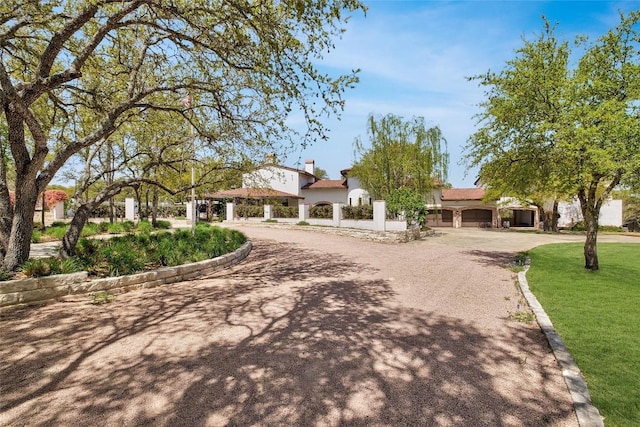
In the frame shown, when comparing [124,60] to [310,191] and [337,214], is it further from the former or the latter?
[310,191]

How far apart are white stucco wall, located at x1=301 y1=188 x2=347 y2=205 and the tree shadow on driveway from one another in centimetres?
3112

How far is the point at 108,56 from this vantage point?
9.11 metres

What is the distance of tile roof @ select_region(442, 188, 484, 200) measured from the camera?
125ft

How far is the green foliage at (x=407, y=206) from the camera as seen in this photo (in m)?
21.1

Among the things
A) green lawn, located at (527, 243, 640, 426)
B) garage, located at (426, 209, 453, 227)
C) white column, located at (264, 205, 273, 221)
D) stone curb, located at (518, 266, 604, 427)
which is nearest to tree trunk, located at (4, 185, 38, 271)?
stone curb, located at (518, 266, 604, 427)

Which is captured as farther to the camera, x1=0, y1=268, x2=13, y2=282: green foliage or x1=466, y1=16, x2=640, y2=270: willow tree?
x1=466, y1=16, x2=640, y2=270: willow tree

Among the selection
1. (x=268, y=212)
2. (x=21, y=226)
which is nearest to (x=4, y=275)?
(x=21, y=226)

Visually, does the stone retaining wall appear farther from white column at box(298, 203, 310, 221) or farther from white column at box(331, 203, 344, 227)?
white column at box(298, 203, 310, 221)

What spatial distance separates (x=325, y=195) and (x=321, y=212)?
14386 mm

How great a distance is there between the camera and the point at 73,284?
6.35 metres

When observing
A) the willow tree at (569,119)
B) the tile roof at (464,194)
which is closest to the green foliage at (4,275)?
the willow tree at (569,119)

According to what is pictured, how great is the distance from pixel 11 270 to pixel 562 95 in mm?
14175

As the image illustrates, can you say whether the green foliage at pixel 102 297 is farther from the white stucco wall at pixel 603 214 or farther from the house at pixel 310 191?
the white stucco wall at pixel 603 214

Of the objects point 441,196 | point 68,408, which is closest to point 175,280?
point 68,408
